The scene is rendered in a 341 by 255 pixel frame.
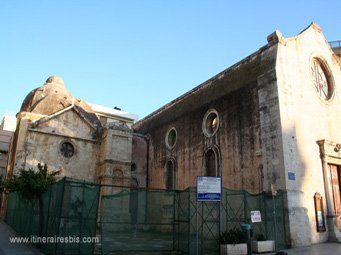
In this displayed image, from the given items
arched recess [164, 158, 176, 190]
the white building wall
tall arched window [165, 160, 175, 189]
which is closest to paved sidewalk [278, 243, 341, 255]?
the white building wall

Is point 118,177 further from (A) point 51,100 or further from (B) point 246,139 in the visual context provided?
(B) point 246,139

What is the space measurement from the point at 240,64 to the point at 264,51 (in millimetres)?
2266

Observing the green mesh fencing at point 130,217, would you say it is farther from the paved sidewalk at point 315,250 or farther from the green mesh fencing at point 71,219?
the paved sidewalk at point 315,250

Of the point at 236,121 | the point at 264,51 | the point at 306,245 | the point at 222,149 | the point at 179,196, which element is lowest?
the point at 306,245

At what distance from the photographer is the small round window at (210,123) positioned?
2222 cm

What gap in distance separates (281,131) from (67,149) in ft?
53.1

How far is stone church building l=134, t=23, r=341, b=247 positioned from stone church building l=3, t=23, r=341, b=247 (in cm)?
6

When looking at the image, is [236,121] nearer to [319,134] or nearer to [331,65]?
[319,134]

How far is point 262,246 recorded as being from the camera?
13875 mm

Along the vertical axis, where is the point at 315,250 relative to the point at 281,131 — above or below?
below

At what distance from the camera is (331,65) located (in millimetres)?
22359

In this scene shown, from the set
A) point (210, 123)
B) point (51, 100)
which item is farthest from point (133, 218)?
point (51, 100)

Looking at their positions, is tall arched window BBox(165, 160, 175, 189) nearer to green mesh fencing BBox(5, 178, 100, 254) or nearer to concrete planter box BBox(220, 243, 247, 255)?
concrete planter box BBox(220, 243, 247, 255)

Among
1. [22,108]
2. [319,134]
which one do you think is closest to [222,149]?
[319,134]
